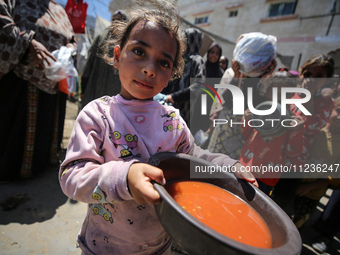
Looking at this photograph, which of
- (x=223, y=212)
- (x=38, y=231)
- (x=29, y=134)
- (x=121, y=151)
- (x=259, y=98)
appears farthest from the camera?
(x=29, y=134)

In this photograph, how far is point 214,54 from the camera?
3846 mm

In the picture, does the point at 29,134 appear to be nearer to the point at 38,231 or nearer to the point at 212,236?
the point at 38,231

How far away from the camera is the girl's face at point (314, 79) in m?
1.91

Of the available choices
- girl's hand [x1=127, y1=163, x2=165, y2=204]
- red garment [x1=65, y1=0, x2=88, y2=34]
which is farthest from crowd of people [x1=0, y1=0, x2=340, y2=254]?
red garment [x1=65, y1=0, x2=88, y2=34]

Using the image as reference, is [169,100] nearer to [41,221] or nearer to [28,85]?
[28,85]

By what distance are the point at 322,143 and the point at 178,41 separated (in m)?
1.98

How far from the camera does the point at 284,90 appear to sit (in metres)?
1.82

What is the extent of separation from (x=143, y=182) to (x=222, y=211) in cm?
35

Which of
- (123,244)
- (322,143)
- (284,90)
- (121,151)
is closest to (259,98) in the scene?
(284,90)

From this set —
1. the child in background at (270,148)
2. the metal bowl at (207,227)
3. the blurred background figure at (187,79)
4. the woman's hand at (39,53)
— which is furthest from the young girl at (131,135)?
the woman's hand at (39,53)

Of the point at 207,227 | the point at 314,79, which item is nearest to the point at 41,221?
the point at 207,227

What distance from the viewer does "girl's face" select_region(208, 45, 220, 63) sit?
3838 mm

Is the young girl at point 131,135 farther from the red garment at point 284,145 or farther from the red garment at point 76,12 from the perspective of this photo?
the red garment at point 76,12

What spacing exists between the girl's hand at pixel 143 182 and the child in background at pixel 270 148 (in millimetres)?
1202
